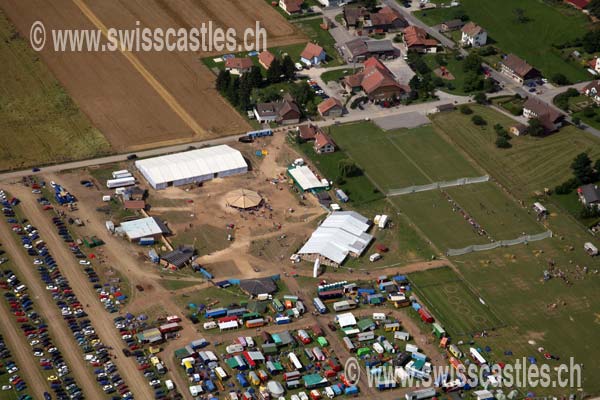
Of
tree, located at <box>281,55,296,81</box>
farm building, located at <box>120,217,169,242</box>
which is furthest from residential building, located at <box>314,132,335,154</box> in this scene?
farm building, located at <box>120,217,169,242</box>

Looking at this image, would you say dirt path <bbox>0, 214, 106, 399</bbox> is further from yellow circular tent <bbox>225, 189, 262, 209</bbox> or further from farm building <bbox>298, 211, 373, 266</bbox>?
farm building <bbox>298, 211, 373, 266</bbox>

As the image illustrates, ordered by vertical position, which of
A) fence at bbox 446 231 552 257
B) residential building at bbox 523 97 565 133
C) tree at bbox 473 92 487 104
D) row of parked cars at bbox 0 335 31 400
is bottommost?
row of parked cars at bbox 0 335 31 400

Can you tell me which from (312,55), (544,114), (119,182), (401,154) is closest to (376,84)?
(312,55)

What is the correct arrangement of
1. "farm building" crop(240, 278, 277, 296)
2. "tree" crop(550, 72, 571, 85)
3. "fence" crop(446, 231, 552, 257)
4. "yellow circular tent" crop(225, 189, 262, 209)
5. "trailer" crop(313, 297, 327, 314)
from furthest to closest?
"tree" crop(550, 72, 571, 85) < "yellow circular tent" crop(225, 189, 262, 209) < "fence" crop(446, 231, 552, 257) < "farm building" crop(240, 278, 277, 296) < "trailer" crop(313, 297, 327, 314)

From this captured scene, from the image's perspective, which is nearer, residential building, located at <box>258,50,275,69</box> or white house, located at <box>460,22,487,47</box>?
residential building, located at <box>258,50,275,69</box>

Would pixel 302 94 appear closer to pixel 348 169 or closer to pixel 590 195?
pixel 348 169

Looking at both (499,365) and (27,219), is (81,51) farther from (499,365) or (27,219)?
(499,365)

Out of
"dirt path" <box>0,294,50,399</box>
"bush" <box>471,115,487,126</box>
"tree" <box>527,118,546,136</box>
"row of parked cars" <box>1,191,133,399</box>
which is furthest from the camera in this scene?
"bush" <box>471,115,487,126</box>
